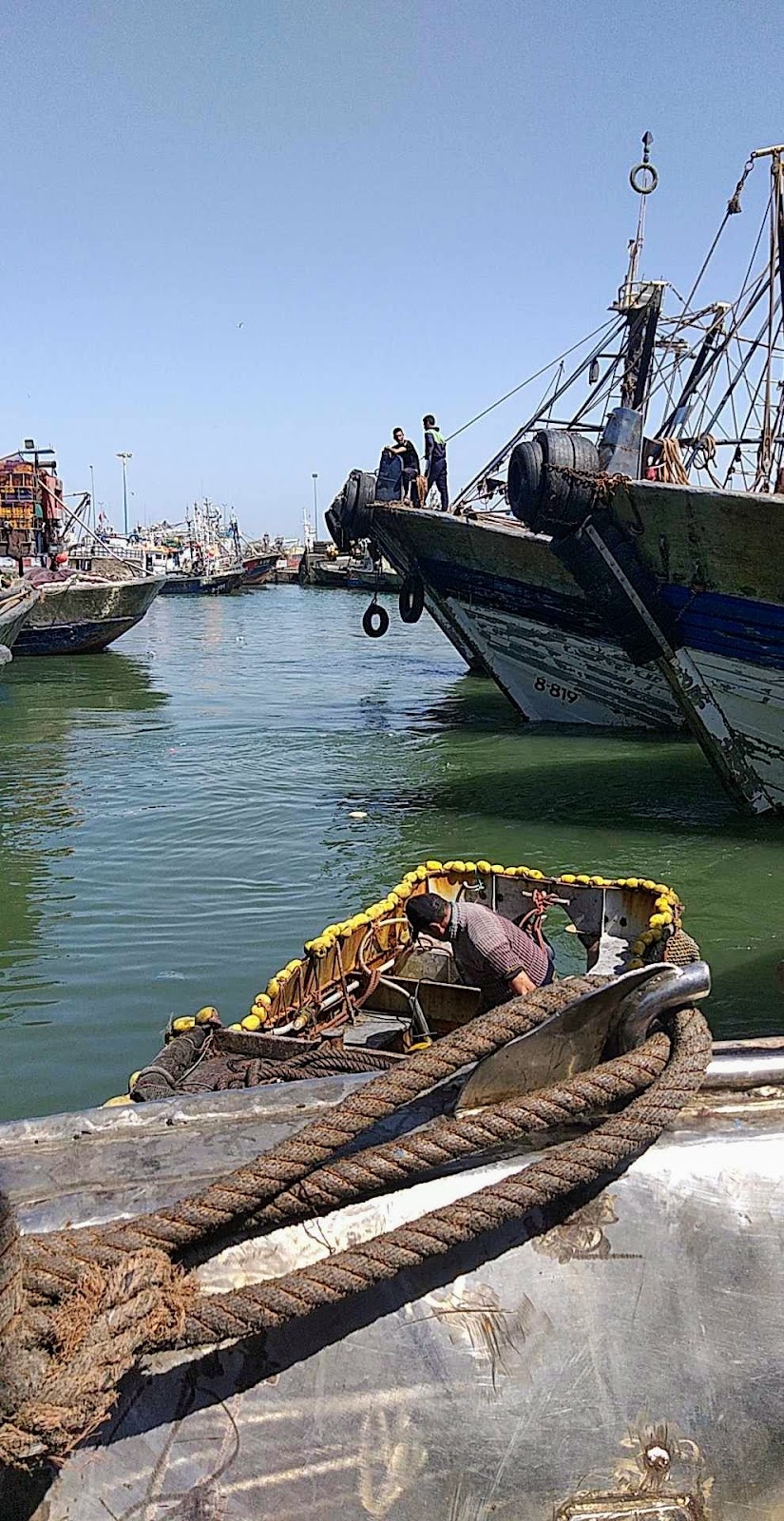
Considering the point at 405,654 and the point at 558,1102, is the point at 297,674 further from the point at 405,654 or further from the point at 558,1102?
the point at 558,1102

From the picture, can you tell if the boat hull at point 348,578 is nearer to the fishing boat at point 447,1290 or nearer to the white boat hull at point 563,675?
the white boat hull at point 563,675

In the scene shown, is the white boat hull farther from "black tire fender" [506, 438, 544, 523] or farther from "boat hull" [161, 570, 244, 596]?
"boat hull" [161, 570, 244, 596]

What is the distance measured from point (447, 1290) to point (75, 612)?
28.4 meters

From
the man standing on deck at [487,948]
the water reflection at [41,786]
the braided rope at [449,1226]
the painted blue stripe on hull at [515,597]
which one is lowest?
the water reflection at [41,786]

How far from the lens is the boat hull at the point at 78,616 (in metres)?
28.1

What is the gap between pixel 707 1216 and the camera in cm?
187

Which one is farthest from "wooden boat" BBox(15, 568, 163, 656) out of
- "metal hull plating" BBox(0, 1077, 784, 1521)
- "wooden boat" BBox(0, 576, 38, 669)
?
"metal hull plating" BBox(0, 1077, 784, 1521)

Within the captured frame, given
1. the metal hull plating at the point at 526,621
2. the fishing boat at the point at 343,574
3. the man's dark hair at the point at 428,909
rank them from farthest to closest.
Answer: the fishing boat at the point at 343,574, the metal hull plating at the point at 526,621, the man's dark hair at the point at 428,909

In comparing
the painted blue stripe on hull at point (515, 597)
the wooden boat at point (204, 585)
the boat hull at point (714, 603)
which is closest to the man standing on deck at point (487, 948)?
the boat hull at point (714, 603)

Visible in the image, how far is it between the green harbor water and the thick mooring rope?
14.6ft

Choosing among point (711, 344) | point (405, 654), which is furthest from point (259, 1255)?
point (405, 654)

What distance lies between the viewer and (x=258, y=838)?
37.8 ft

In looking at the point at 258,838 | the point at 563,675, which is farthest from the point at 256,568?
the point at 258,838

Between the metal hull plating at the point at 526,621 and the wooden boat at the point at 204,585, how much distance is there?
154 ft
